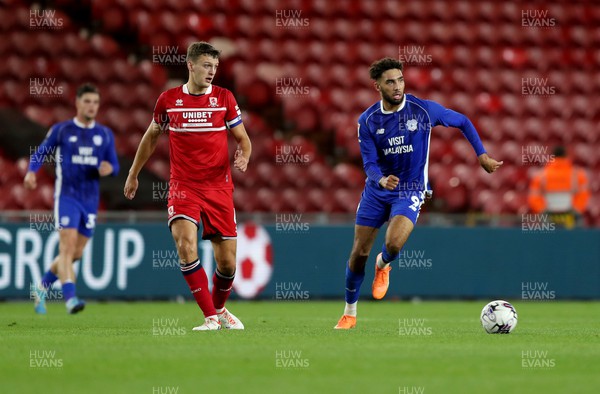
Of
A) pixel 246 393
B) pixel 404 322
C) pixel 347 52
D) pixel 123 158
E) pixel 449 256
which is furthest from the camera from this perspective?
pixel 347 52

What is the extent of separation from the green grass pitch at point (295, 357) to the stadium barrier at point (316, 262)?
11.3 feet

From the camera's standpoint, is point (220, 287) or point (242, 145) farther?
point (220, 287)

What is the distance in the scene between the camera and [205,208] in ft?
27.2

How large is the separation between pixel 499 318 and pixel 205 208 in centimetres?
241

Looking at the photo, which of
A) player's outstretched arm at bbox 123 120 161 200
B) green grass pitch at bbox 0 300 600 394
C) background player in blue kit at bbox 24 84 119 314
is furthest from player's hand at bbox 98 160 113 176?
player's outstretched arm at bbox 123 120 161 200

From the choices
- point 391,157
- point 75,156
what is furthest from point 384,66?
point 75,156

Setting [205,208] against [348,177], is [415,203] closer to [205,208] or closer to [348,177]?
[205,208]

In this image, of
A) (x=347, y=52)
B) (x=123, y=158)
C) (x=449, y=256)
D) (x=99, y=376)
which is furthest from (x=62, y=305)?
(x=99, y=376)

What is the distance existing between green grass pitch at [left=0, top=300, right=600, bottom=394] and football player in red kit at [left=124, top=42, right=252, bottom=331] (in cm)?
59

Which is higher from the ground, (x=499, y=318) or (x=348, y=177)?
(x=348, y=177)

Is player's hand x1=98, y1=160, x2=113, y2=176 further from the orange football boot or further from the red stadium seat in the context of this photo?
the red stadium seat

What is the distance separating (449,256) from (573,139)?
465 centimetres

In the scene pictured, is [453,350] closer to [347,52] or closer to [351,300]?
[351,300]

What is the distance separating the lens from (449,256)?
14594mm
